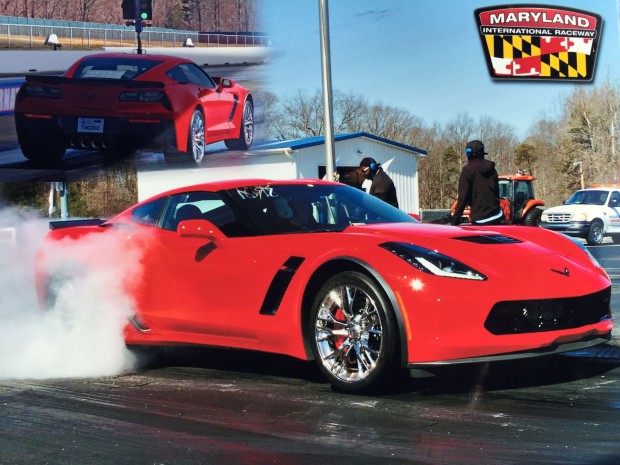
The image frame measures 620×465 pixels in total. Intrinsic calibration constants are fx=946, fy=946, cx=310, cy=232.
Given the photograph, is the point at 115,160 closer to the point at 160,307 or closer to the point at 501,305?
the point at 160,307

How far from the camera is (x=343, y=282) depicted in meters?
5.01

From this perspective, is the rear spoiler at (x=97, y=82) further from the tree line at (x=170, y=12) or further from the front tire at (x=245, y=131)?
the front tire at (x=245, y=131)

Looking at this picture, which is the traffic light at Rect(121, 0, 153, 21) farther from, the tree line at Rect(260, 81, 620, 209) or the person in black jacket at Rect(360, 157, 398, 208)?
the tree line at Rect(260, 81, 620, 209)

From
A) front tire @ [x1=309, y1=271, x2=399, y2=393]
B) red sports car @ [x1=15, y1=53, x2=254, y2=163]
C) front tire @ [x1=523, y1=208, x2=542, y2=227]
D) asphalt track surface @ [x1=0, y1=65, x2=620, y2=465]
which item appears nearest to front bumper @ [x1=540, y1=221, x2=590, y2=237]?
front tire @ [x1=523, y1=208, x2=542, y2=227]

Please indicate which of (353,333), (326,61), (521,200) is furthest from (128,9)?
(521,200)

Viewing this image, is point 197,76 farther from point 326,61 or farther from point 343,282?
point 343,282

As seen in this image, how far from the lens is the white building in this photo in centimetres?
1378

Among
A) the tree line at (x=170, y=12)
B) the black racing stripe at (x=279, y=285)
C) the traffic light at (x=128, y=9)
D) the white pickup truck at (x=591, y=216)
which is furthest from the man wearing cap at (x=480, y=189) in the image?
the white pickup truck at (x=591, y=216)

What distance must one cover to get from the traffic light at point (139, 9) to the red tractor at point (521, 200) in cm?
1151

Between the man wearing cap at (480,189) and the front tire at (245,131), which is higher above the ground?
the front tire at (245,131)

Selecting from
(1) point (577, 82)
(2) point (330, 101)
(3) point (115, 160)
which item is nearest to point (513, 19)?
(1) point (577, 82)

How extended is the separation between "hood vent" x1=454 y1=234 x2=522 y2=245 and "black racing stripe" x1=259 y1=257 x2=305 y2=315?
90cm

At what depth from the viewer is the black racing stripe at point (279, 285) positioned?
5250 millimetres

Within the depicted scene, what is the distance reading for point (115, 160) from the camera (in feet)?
44.6
